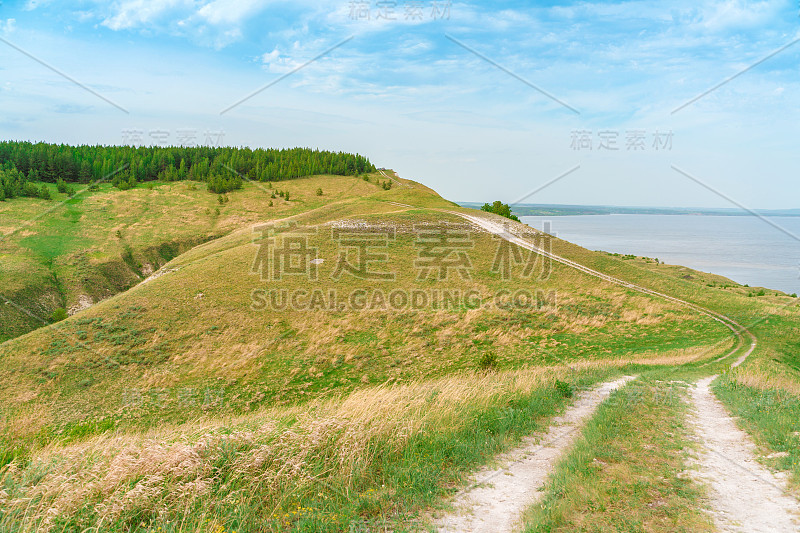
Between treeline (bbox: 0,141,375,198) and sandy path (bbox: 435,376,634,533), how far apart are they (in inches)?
3927

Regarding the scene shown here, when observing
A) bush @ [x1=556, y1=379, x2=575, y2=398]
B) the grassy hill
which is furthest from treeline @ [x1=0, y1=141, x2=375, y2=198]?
bush @ [x1=556, y1=379, x2=575, y2=398]

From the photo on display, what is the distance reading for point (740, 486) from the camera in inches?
233

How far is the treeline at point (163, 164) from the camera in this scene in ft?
323

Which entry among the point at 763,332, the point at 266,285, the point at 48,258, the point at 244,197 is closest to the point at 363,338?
the point at 266,285

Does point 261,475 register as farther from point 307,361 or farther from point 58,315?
point 58,315

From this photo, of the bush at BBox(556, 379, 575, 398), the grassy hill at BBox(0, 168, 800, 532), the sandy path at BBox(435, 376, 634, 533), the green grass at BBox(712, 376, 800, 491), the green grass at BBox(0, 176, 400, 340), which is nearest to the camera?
the sandy path at BBox(435, 376, 634, 533)

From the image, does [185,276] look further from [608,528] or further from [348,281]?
[608,528]

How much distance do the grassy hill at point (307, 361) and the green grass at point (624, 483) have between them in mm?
1342

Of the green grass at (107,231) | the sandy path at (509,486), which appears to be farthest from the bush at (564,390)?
the green grass at (107,231)

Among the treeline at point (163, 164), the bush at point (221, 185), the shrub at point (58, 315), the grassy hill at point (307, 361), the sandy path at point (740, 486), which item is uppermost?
the treeline at point (163, 164)

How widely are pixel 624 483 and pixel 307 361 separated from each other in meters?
19.8

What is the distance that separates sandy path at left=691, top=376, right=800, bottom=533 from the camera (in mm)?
5023

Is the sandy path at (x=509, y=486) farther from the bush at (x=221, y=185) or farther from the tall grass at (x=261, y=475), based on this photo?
the bush at (x=221, y=185)

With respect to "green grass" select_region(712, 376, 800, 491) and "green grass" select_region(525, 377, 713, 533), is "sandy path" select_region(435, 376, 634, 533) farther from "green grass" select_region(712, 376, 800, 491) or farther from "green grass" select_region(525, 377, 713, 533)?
"green grass" select_region(712, 376, 800, 491)
